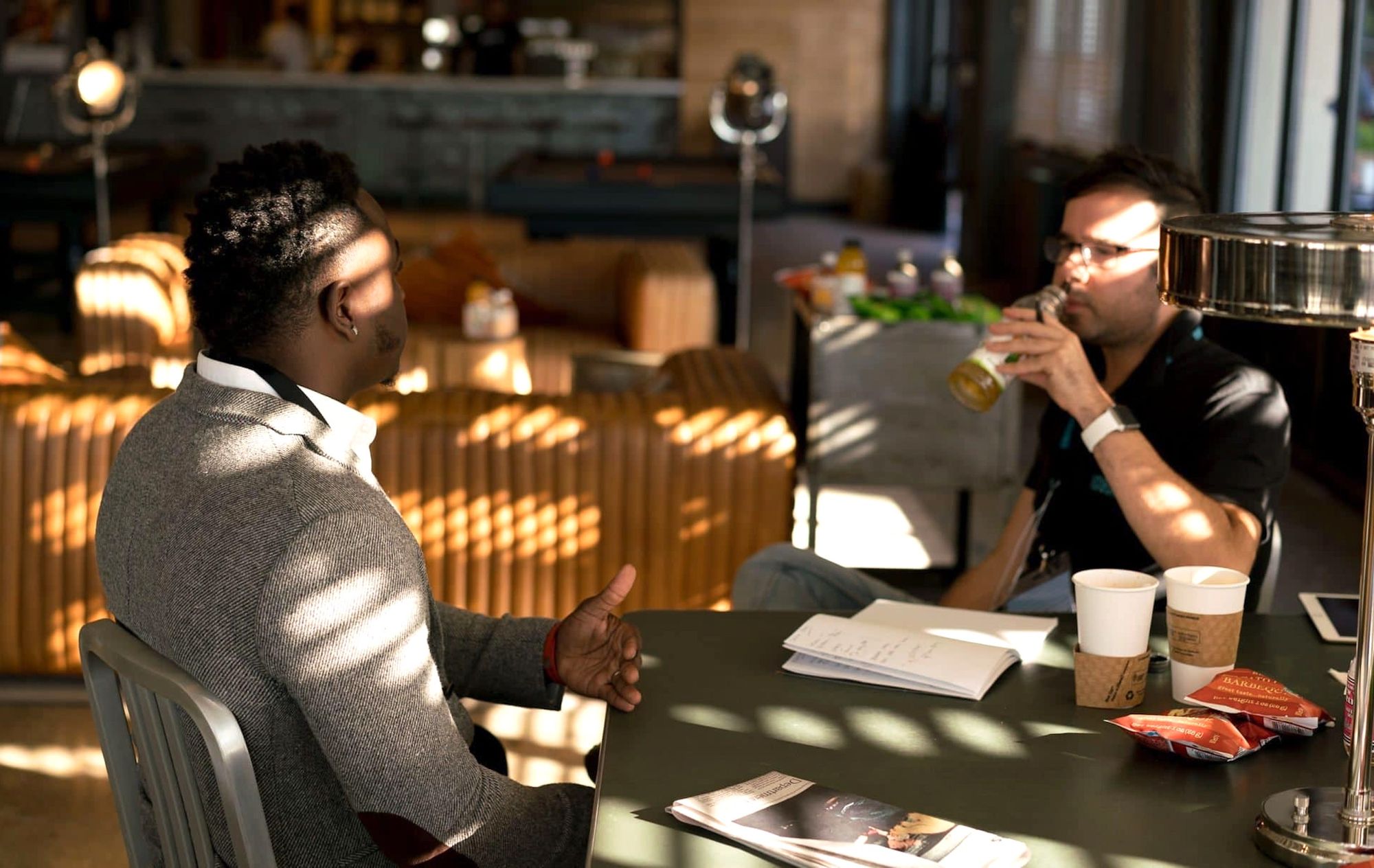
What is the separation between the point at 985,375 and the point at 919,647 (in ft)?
1.96

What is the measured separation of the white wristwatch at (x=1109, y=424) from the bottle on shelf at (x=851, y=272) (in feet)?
6.74

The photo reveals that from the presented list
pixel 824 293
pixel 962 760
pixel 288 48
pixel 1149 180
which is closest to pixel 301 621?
pixel 962 760

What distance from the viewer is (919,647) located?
168 cm

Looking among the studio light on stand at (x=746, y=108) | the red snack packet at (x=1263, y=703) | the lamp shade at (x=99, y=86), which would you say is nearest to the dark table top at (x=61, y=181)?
the lamp shade at (x=99, y=86)

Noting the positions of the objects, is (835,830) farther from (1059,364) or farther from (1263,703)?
(1059,364)

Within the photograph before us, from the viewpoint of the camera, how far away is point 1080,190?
2.33 metres

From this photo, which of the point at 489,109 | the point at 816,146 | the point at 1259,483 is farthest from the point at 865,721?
the point at 816,146

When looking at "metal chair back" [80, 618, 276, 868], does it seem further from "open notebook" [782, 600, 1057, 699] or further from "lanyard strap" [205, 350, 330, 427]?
"open notebook" [782, 600, 1057, 699]

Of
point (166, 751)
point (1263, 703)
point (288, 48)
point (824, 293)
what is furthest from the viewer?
point (288, 48)

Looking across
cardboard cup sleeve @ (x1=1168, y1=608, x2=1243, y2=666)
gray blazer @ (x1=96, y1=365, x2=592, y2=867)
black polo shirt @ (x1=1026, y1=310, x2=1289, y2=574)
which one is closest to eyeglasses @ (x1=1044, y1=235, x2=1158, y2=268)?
black polo shirt @ (x1=1026, y1=310, x2=1289, y2=574)

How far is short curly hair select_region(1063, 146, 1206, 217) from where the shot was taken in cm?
227

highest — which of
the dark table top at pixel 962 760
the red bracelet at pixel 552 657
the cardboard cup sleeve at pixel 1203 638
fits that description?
the cardboard cup sleeve at pixel 1203 638

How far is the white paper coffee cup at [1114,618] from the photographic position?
1519 mm

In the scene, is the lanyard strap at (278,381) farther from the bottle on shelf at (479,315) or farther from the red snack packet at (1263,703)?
the bottle on shelf at (479,315)
